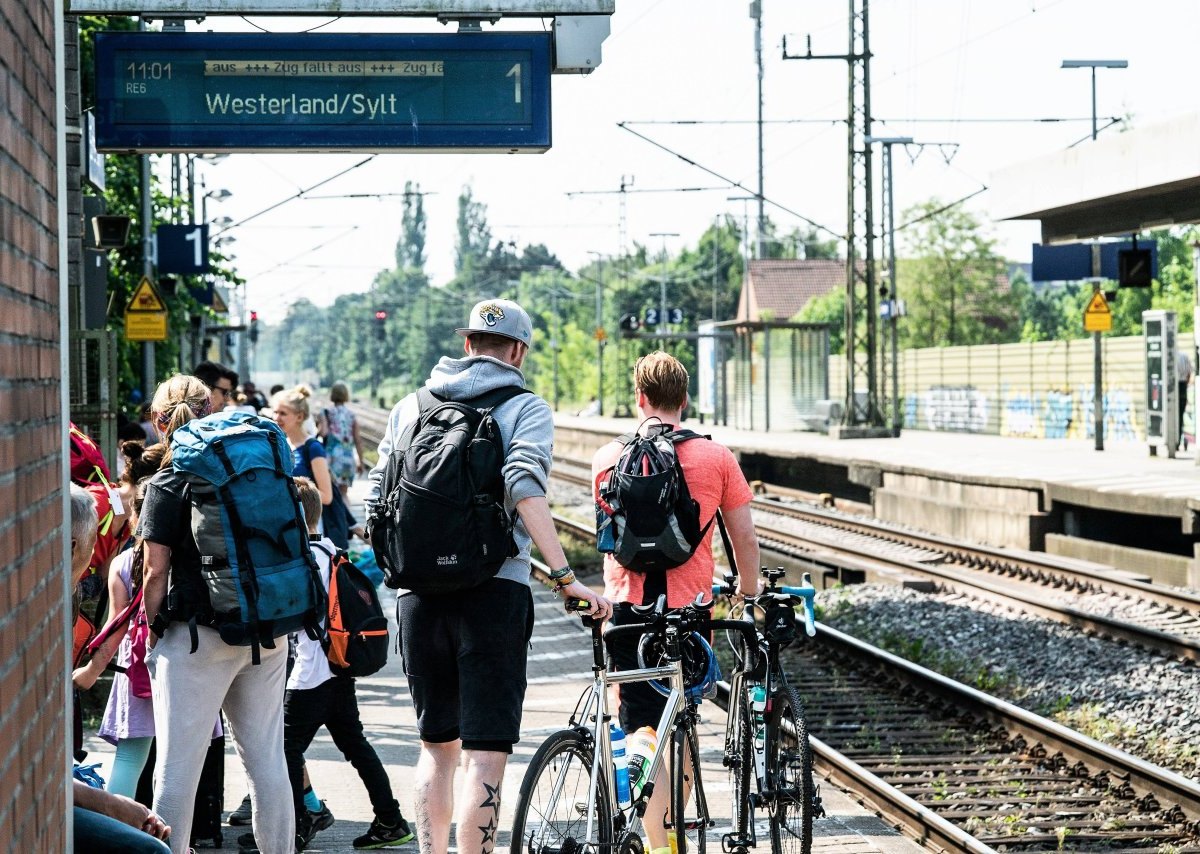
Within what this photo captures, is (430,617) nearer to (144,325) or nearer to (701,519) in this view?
(701,519)

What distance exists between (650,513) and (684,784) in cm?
86

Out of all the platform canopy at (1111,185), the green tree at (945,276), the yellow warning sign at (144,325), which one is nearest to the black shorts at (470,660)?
the platform canopy at (1111,185)

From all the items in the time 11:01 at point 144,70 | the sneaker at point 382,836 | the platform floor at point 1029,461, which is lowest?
the sneaker at point 382,836

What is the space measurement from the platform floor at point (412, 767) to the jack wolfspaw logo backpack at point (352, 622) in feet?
2.58

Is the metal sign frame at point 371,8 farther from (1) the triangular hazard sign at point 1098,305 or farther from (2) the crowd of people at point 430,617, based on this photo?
(1) the triangular hazard sign at point 1098,305

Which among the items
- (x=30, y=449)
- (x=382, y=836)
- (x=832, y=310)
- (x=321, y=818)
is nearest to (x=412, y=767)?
(x=321, y=818)

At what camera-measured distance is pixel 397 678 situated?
35.9 feet

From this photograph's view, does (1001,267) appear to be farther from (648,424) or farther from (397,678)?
(648,424)

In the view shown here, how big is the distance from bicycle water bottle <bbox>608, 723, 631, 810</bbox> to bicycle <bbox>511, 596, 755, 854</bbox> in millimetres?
30

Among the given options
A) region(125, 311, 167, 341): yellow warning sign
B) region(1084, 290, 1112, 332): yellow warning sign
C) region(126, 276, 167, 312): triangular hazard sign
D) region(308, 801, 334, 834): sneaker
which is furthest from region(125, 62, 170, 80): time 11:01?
region(1084, 290, 1112, 332): yellow warning sign

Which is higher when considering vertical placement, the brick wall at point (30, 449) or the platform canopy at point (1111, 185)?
the platform canopy at point (1111, 185)

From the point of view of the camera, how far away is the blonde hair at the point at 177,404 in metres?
5.82

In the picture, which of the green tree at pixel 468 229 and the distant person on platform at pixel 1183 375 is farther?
the green tree at pixel 468 229

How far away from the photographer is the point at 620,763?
16.2 feet
